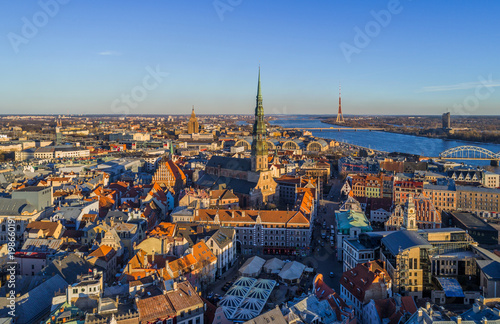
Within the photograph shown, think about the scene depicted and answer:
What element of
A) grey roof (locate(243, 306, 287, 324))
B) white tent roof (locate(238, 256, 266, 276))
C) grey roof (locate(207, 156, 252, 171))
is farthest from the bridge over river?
grey roof (locate(243, 306, 287, 324))

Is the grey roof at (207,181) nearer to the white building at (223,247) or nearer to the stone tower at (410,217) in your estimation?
the white building at (223,247)

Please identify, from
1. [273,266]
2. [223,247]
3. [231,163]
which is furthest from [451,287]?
[231,163]

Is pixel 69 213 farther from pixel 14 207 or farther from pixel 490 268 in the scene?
pixel 490 268

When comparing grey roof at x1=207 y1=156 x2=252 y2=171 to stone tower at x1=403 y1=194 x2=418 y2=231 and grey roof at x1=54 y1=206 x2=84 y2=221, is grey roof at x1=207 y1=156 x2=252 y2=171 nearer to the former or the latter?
grey roof at x1=54 y1=206 x2=84 y2=221

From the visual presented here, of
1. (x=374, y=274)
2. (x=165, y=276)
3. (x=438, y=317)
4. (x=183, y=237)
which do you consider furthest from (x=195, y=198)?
(x=438, y=317)

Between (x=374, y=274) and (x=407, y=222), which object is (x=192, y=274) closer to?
(x=374, y=274)

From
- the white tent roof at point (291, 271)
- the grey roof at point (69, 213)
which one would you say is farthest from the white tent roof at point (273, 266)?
the grey roof at point (69, 213)
